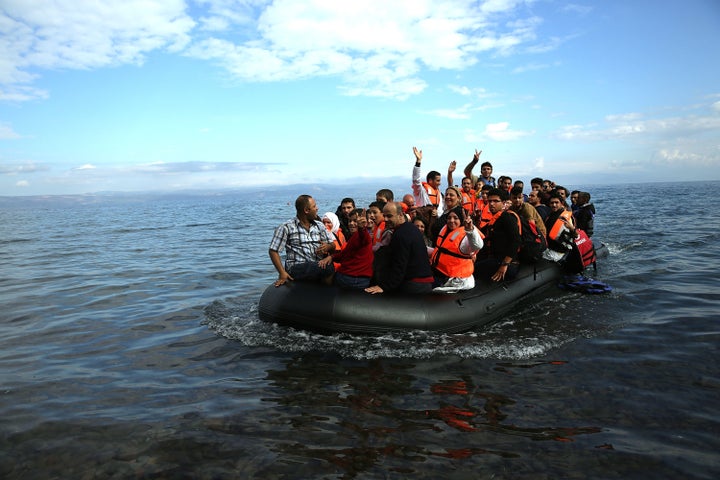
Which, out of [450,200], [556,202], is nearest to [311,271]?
[450,200]

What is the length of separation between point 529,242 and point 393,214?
9.66 ft

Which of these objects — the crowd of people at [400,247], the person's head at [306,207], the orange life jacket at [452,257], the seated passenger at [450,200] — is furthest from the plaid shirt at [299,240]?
the seated passenger at [450,200]

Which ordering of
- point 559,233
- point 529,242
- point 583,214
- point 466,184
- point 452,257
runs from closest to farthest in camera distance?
point 452,257
point 529,242
point 559,233
point 466,184
point 583,214

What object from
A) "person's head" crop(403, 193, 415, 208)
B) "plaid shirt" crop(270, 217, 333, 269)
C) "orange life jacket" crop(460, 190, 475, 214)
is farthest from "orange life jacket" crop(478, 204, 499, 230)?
"plaid shirt" crop(270, 217, 333, 269)

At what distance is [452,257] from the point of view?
676 cm

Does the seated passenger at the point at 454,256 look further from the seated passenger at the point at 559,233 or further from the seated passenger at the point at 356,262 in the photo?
the seated passenger at the point at 559,233

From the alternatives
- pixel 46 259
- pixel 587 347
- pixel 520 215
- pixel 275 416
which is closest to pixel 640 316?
pixel 587 347

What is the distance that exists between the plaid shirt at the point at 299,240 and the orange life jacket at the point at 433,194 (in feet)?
10.3

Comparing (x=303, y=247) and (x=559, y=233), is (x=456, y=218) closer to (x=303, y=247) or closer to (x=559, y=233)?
(x=303, y=247)

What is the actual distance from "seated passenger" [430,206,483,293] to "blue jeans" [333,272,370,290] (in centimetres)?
105

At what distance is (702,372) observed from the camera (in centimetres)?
515

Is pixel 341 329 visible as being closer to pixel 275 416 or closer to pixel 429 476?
pixel 275 416

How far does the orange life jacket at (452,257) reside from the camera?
6.69 m

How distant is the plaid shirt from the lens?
20.9 feet
